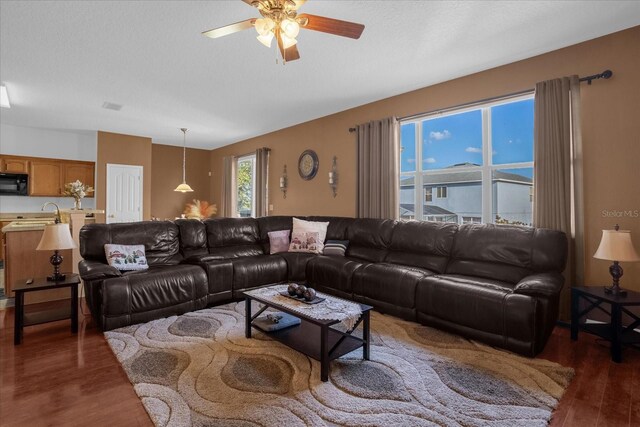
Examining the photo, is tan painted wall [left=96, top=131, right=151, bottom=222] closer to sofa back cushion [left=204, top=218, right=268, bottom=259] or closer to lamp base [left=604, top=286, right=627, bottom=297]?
sofa back cushion [left=204, top=218, right=268, bottom=259]

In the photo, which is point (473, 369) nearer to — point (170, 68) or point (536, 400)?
point (536, 400)

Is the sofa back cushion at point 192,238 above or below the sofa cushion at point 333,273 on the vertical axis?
above

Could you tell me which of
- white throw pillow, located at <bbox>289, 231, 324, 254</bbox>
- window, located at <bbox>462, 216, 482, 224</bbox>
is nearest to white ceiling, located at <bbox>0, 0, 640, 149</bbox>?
window, located at <bbox>462, 216, 482, 224</bbox>

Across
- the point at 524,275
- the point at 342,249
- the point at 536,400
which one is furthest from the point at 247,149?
the point at 536,400

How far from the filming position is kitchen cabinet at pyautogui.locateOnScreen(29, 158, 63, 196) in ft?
21.6

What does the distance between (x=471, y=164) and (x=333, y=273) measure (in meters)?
2.16

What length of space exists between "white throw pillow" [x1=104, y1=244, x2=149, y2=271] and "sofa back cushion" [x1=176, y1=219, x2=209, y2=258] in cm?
60

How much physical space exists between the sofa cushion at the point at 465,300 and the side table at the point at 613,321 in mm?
535

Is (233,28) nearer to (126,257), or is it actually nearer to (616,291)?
(126,257)

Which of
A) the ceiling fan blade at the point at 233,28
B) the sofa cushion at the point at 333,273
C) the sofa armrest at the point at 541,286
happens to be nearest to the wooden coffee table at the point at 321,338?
the sofa cushion at the point at 333,273

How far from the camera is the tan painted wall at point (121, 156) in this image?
6.63 metres

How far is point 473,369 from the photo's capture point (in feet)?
7.63
